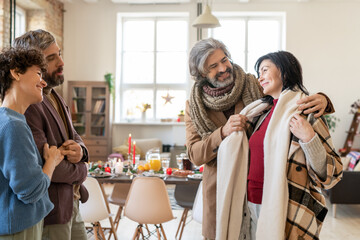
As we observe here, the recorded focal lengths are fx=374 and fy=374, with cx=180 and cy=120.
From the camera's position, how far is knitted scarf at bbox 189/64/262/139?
187cm

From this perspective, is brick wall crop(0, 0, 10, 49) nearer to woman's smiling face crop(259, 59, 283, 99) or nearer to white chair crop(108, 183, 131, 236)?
white chair crop(108, 183, 131, 236)

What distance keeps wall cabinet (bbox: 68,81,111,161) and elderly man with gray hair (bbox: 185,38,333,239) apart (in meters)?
6.00

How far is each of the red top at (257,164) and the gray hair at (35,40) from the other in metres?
1.06

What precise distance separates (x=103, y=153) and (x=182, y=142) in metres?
1.70

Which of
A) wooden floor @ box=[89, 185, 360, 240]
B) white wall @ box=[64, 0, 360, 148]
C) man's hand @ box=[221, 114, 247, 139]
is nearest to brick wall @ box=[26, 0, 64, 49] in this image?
white wall @ box=[64, 0, 360, 148]

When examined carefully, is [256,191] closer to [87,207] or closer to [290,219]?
[290,219]

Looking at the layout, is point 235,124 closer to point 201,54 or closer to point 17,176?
point 201,54

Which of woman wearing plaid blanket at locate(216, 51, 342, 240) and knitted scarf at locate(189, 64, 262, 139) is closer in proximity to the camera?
woman wearing plaid blanket at locate(216, 51, 342, 240)

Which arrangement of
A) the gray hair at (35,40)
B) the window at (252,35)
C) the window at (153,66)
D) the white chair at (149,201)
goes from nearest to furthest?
the gray hair at (35,40), the white chair at (149,201), the window at (252,35), the window at (153,66)

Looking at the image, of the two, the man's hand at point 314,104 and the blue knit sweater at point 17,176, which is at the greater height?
the man's hand at point 314,104

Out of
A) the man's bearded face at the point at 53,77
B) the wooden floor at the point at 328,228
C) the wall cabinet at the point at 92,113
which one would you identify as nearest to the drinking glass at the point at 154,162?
the wooden floor at the point at 328,228

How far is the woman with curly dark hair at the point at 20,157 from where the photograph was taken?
1339 millimetres

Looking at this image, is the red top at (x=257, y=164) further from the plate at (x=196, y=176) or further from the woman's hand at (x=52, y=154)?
the plate at (x=196, y=176)

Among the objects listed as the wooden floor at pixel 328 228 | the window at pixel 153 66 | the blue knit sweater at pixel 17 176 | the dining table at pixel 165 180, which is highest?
the window at pixel 153 66
